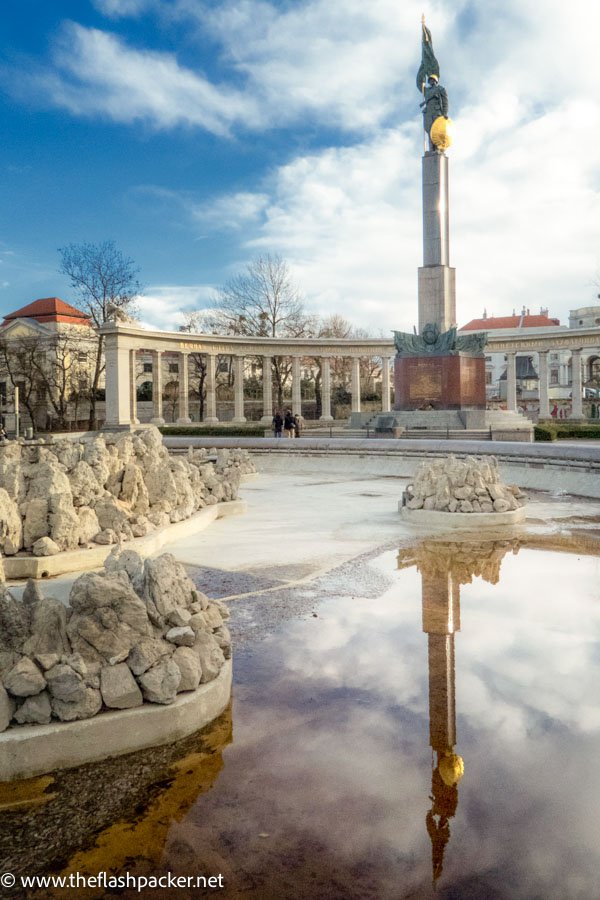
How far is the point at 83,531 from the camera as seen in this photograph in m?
10.1

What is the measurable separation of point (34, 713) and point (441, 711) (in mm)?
2783

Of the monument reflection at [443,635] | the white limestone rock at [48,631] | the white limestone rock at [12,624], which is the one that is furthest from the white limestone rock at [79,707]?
the monument reflection at [443,635]

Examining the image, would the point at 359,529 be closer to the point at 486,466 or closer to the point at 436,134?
the point at 486,466

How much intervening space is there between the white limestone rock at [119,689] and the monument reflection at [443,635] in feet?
6.60

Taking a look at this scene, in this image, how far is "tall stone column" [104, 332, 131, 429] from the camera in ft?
151

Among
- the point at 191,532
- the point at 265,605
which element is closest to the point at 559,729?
the point at 265,605

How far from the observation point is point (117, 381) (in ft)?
153

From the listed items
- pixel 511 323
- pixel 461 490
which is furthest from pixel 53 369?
pixel 511 323

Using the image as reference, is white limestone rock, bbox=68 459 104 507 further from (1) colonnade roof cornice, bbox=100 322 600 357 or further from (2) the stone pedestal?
(1) colonnade roof cornice, bbox=100 322 600 357

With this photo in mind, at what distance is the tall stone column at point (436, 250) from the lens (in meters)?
36.0

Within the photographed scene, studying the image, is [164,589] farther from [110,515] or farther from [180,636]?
[110,515]

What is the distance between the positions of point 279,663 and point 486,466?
8.83m

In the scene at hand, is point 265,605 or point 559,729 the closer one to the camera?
point 559,729

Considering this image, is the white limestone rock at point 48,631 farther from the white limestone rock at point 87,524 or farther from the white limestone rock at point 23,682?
the white limestone rock at point 87,524
